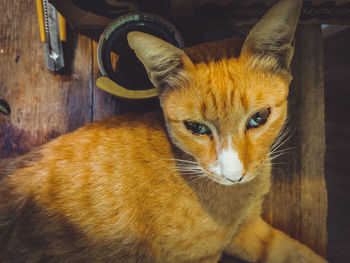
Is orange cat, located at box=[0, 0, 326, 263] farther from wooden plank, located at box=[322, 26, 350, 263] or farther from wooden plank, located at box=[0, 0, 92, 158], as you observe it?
wooden plank, located at box=[322, 26, 350, 263]

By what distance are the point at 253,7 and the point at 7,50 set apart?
4.68 feet

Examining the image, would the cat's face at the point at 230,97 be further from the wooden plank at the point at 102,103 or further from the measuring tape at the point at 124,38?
the wooden plank at the point at 102,103

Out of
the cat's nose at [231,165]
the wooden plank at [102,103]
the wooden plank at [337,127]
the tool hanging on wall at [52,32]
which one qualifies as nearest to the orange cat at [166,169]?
the cat's nose at [231,165]

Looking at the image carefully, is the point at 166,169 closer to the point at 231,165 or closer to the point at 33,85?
the point at 231,165

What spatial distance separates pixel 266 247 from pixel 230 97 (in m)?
0.89

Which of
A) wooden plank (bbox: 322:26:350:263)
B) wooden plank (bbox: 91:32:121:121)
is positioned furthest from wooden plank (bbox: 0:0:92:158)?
wooden plank (bbox: 322:26:350:263)

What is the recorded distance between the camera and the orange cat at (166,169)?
76 cm

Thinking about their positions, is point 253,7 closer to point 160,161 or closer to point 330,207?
point 160,161

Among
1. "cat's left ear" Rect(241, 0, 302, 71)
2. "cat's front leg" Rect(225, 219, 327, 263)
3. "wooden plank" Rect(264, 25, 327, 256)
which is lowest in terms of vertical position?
"cat's front leg" Rect(225, 219, 327, 263)

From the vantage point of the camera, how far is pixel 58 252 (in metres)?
0.83

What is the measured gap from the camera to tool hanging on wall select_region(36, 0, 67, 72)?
3.74 feet

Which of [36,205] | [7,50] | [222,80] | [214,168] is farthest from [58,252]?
[7,50]

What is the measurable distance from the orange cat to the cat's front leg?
0.27 meters

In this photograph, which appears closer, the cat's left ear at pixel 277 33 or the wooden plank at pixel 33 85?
the cat's left ear at pixel 277 33
